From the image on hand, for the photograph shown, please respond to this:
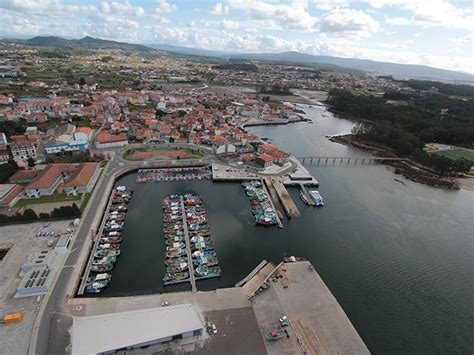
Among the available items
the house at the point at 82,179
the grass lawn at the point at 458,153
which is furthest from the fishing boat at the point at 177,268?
the grass lawn at the point at 458,153

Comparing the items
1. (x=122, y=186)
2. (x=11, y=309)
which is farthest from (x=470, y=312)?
(x=122, y=186)

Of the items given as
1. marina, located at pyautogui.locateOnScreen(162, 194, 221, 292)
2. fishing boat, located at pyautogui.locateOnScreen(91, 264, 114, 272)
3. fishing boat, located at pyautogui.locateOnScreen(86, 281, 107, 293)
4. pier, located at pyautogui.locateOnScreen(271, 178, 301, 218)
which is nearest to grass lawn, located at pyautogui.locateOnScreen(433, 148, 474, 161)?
pier, located at pyautogui.locateOnScreen(271, 178, 301, 218)

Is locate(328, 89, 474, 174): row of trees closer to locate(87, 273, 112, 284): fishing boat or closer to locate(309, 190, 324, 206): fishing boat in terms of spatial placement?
locate(309, 190, 324, 206): fishing boat

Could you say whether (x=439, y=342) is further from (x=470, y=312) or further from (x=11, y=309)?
(x=11, y=309)

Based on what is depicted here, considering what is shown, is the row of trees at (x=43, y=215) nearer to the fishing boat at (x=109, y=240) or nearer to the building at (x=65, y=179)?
the fishing boat at (x=109, y=240)

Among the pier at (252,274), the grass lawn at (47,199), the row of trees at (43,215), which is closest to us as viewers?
the pier at (252,274)

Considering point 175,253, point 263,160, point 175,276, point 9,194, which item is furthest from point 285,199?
point 9,194
